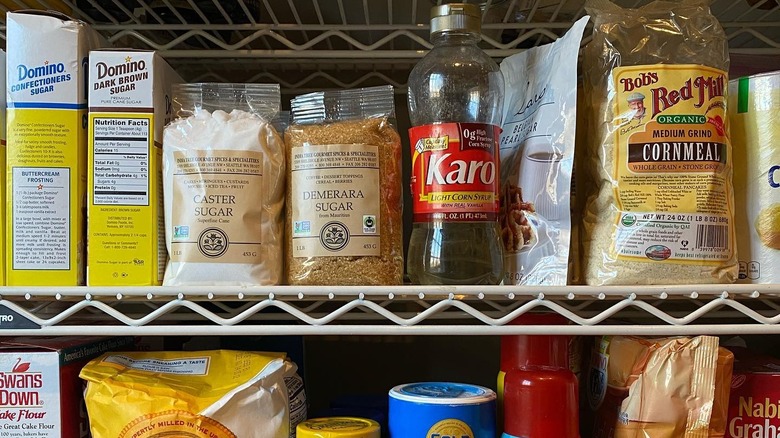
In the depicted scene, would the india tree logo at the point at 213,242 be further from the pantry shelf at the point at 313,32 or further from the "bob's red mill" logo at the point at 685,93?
the "bob's red mill" logo at the point at 685,93

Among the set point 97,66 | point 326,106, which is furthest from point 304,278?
point 97,66

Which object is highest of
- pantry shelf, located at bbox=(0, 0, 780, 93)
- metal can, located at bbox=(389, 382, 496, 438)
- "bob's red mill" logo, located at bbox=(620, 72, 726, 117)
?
pantry shelf, located at bbox=(0, 0, 780, 93)

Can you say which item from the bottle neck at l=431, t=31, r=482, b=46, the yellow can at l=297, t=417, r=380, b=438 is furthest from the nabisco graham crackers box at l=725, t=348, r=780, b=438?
the bottle neck at l=431, t=31, r=482, b=46

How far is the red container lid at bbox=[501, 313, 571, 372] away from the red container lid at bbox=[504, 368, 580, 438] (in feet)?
0.20

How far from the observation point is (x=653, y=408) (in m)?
0.72

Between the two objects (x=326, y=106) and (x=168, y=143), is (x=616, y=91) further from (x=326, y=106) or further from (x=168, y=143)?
(x=168, y=143)

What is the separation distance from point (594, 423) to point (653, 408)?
5.8 inches

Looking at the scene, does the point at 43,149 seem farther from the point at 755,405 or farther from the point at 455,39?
the point at 755,405

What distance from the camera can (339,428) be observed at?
740 mm

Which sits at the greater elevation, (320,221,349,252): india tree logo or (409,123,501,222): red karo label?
(409,123,501,222): red karo label

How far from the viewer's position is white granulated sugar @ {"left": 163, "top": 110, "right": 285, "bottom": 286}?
0.74m

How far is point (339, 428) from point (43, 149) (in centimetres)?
47

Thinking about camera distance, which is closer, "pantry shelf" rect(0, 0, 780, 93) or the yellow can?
the yellow can

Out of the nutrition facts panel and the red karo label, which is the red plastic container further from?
the nutrition facts panel
